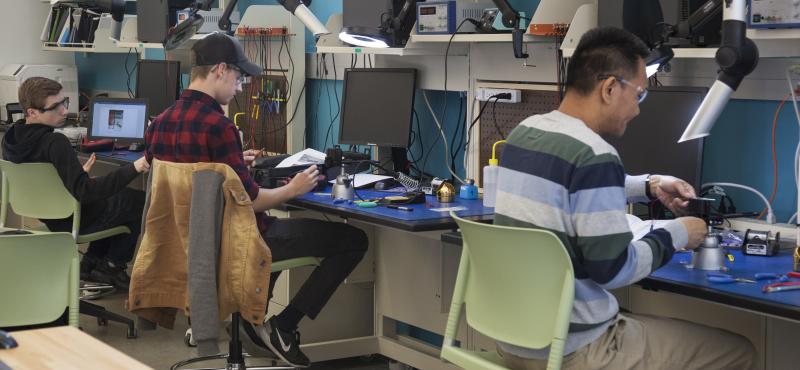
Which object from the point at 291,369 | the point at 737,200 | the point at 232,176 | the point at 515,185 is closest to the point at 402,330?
the point at 291,369

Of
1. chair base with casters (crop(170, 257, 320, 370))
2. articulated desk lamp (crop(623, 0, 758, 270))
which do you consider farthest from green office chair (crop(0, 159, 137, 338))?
articulated desk lamp (crop(623, 0, 758, 270))

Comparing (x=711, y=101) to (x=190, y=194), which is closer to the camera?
(x=711, y=101)

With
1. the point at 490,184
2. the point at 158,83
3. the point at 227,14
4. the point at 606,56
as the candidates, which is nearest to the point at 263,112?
the point at 227,14

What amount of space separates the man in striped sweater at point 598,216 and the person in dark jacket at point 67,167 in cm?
236

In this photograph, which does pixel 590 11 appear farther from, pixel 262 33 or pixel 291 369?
pixel 262 33

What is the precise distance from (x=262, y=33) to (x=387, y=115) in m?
1.07

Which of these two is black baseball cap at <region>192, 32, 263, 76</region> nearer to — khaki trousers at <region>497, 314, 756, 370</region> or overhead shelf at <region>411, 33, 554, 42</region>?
overhead shelf at <region>411, 33, 554, 42</region>

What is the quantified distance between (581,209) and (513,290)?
0.27m

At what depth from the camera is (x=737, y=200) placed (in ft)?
10.5

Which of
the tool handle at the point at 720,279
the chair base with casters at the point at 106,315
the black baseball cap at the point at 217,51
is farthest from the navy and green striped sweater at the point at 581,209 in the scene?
the chair base with casters at the point at 106,315

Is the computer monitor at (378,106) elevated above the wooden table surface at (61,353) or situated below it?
above

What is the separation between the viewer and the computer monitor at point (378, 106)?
4227mm

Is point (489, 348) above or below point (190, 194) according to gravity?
below

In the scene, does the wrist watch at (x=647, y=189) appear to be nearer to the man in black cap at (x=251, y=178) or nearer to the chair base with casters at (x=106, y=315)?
the man in black cap at (x=251, y=178)
